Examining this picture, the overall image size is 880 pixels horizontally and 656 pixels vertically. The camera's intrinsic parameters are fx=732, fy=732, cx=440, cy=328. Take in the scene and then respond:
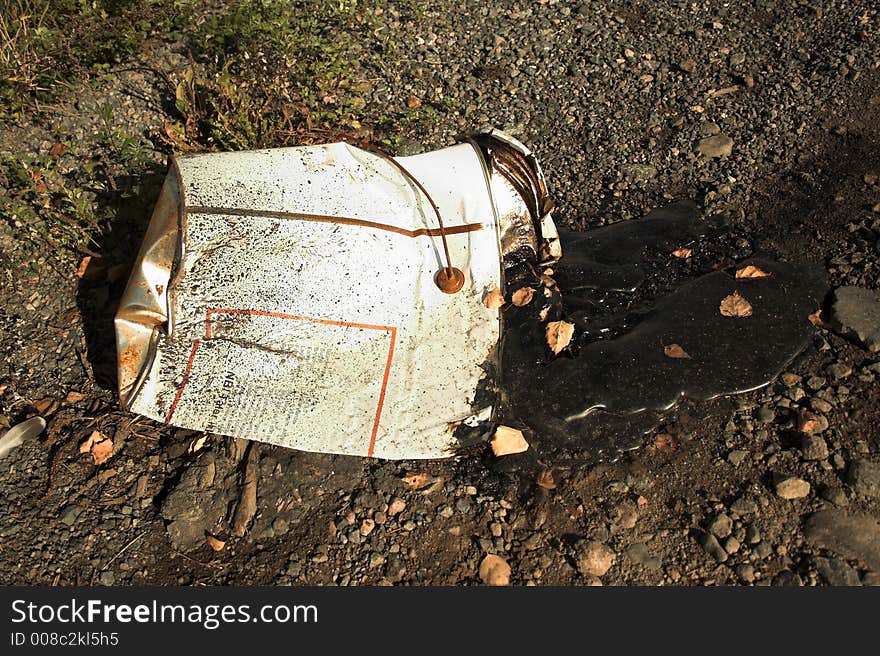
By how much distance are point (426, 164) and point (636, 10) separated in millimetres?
1991

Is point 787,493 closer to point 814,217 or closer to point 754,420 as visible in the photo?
point 754,420

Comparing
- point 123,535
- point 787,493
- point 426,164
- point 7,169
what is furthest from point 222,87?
point 787,493

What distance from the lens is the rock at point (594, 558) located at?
2145 mm

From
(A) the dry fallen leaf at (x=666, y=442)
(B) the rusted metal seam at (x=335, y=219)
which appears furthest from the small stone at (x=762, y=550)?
(B) the rusted metal seam at (x=335, y=219)

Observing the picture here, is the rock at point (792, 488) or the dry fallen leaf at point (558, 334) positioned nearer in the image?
the rock at point (792, 488)

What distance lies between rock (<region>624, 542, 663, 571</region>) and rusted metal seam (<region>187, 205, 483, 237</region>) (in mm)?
1144

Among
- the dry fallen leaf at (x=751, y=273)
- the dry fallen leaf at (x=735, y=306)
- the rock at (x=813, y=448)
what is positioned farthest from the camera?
the dry fallen leaf at (x=751, y=273)

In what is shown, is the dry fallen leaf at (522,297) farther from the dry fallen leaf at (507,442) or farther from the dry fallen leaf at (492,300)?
the dry fallen leaf at (507,442)

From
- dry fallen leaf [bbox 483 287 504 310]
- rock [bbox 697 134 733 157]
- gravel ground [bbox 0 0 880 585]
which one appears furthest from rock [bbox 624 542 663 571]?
rock [bbox 697 134 733 157]

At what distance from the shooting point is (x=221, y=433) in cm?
234

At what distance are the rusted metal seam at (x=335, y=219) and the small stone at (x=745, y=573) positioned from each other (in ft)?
4.38

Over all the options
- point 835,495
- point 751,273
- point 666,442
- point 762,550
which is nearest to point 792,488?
Answer: point 835,495

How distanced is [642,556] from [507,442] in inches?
21.1

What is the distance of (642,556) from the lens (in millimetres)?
2154
